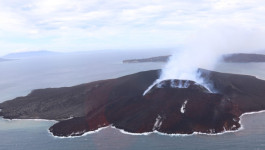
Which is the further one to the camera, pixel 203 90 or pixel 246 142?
pixel 203 90

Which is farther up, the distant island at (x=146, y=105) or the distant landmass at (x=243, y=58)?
the distant island at (x=146, y=105)

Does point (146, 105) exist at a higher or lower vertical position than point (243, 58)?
higher

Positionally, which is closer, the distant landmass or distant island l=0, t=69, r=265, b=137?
distant island l=0, t=69, r=265, b=137

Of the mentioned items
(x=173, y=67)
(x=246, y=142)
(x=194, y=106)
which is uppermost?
(x=173, y=67)

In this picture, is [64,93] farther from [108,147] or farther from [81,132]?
[108,147]

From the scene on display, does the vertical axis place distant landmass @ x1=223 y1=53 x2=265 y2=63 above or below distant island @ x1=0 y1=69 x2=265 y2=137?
below

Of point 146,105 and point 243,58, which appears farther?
point 243,58

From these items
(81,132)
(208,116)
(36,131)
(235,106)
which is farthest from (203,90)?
(36,131)

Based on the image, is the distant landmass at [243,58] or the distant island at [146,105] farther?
the distant landmass at [243,58]
